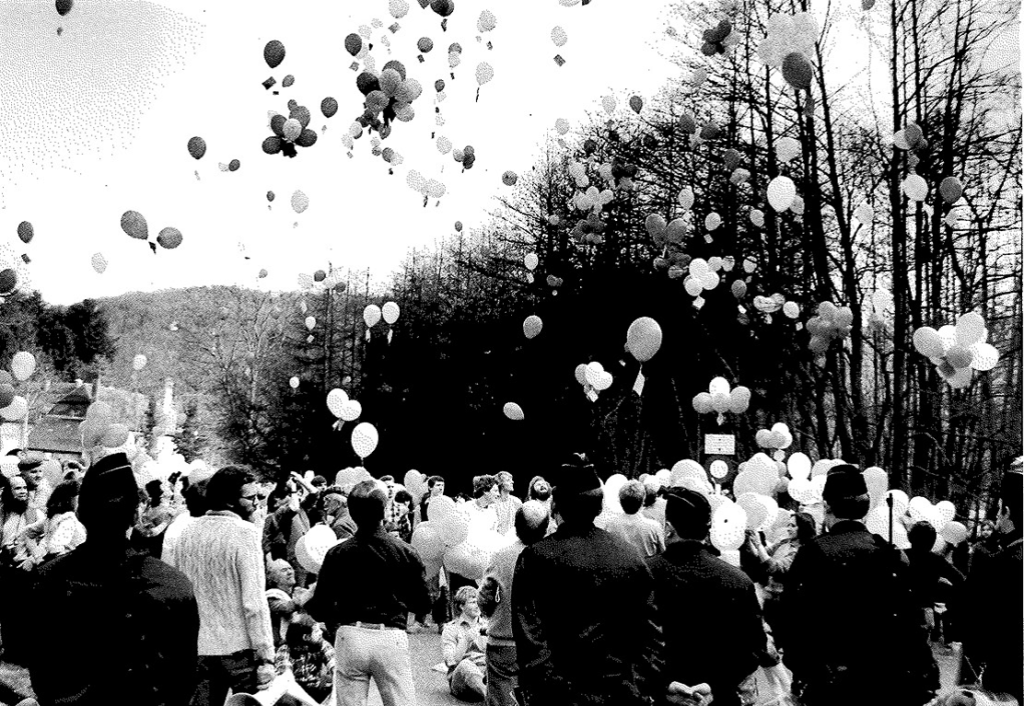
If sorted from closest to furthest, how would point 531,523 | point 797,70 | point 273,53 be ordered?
1. point 531,523
2. point 797,70
3. point 273,53

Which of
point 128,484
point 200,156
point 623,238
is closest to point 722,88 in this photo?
point 623,238

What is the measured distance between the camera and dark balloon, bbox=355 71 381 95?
7.89 metres

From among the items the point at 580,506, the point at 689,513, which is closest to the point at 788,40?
the point at 689,513

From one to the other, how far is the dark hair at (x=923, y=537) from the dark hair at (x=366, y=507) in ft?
16.2

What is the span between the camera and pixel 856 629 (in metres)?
3.75

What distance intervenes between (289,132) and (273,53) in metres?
0.81

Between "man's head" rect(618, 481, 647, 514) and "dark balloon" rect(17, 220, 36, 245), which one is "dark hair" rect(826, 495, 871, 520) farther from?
"dark balloon" rect(17, 220, 36, 245)

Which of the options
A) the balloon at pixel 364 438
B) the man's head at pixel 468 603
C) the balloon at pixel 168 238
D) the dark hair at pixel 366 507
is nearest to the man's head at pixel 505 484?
the balloon at pixel 364 438

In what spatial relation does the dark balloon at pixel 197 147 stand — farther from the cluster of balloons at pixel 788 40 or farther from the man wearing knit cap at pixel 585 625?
the man wearing knit cap at pixel 585 625

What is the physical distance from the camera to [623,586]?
341 centimetres

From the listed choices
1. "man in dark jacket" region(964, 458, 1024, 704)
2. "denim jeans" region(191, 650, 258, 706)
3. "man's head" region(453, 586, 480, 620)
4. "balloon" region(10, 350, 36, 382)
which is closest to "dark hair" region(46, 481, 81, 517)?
"denim jeans" region(191, 650, 258, 706)

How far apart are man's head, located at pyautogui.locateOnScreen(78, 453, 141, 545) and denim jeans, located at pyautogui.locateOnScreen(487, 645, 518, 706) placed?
2.53 meters

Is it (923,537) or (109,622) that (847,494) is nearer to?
(109,622)

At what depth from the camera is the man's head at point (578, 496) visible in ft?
11.6
